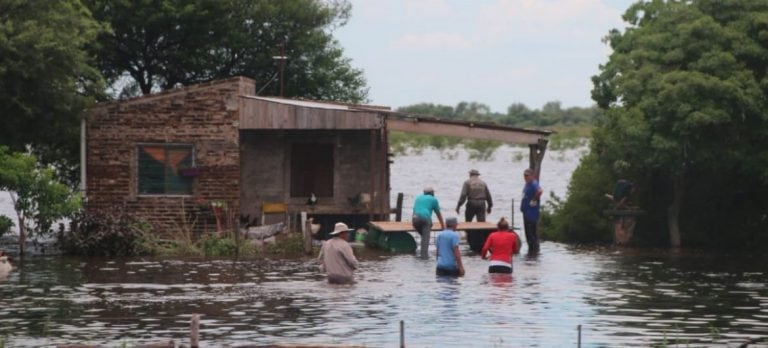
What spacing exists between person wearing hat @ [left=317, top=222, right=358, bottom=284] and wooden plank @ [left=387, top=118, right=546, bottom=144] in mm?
11079

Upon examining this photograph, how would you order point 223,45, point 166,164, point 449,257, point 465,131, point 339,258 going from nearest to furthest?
point 339,258 → point 449,257 → point 166,164 → point 465,131 → point 223,45

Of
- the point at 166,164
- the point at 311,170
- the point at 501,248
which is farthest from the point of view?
the point at 311,170

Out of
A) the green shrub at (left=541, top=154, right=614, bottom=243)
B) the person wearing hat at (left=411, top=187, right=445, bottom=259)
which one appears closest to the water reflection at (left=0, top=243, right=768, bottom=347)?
the person wearing hat at (left=411, top=187, right=445, bottom=259)

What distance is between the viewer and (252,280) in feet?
96.4

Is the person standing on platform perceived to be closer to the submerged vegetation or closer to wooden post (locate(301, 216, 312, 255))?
wooden post (locate(301, 216, 312, 255))

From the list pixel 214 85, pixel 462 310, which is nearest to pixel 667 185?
pixel 214 85

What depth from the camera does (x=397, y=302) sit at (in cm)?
2552

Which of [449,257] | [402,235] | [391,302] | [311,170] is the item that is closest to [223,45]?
[311,170]

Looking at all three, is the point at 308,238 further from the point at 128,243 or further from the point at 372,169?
the point at 128,243

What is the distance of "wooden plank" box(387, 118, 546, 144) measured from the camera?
3878cm

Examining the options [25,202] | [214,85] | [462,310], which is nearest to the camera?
[462,310]

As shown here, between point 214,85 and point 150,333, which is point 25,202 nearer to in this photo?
point 214,85

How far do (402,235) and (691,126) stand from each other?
7096 millimetres

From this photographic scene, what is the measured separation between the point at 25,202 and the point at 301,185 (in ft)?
24.6
